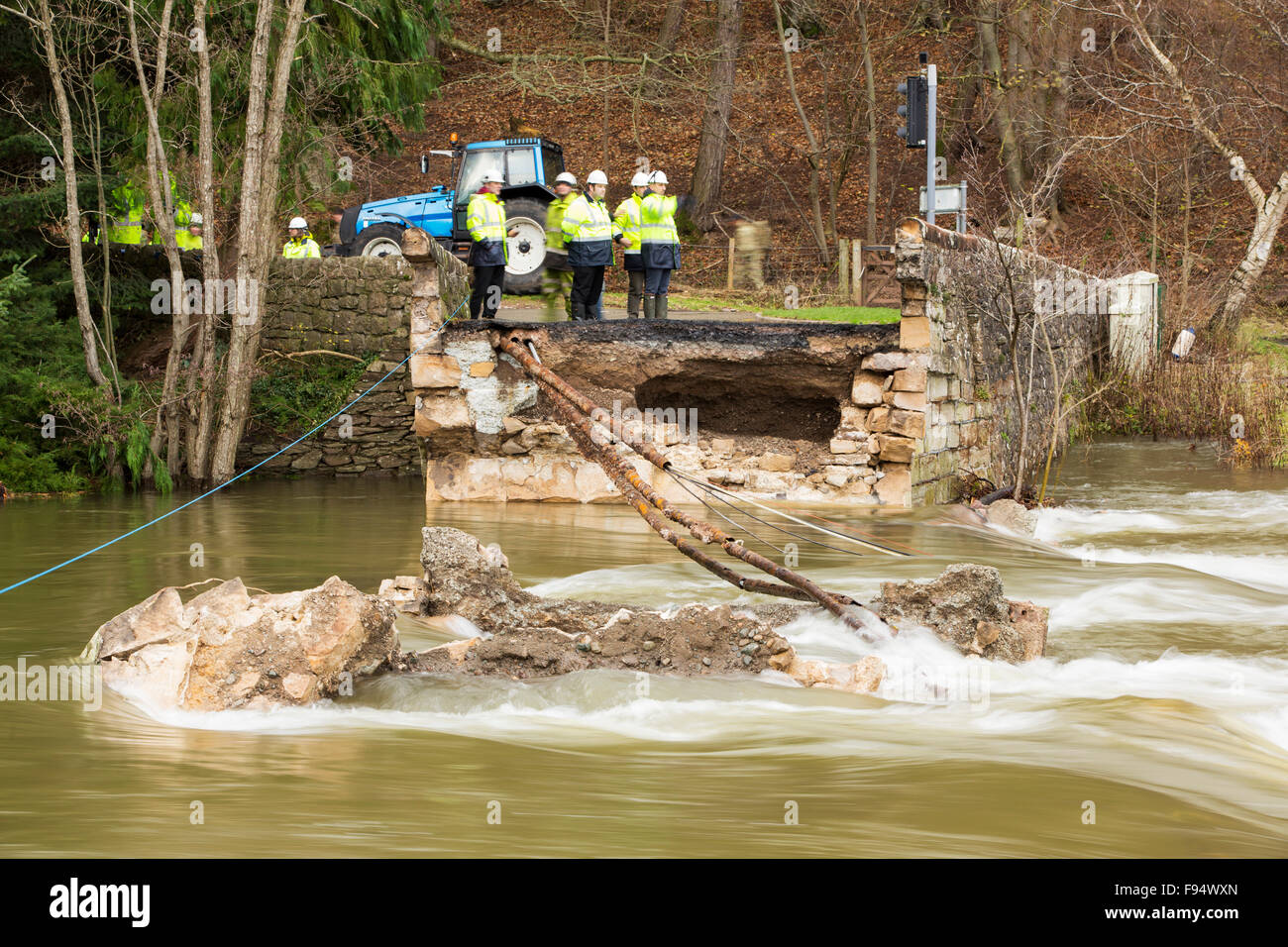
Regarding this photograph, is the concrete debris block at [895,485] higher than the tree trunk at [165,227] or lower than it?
lower

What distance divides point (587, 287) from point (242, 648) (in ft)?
32.1

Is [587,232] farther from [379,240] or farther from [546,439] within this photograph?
[379,240]

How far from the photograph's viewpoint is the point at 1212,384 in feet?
58.7

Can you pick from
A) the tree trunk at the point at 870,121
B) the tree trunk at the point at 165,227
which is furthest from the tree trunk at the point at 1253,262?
the tree trunk at the point at 165,227

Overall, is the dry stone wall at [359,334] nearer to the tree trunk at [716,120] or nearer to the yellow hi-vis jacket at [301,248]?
the yellow hi-vis jacket at [301,248]

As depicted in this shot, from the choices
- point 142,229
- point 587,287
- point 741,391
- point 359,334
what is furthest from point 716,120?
point 741,391

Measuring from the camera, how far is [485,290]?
1383 cm

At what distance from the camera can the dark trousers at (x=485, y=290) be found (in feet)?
45.0

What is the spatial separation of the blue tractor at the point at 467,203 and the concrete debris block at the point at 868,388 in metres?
7.07

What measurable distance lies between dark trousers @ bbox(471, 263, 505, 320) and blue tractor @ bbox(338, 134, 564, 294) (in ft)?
9.77

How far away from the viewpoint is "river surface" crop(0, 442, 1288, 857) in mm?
4016

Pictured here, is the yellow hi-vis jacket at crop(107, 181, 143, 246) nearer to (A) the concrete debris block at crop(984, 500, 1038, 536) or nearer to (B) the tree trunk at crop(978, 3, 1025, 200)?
(A) the concrete debris block at crop(984, 500, 1038, 536)
